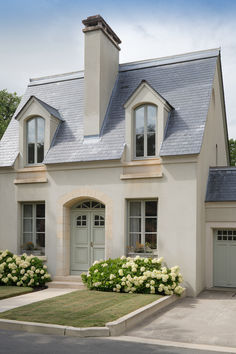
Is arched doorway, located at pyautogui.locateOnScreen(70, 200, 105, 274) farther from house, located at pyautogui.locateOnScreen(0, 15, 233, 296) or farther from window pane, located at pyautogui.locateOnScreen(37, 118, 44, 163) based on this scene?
window pane, located at pyautogui.locateOnScreen(37, 118, 44, 163)

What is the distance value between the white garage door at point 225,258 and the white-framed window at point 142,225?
2275 mm

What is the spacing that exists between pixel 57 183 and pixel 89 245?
2487mm

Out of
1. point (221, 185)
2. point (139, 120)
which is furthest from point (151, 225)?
point (139, 120)

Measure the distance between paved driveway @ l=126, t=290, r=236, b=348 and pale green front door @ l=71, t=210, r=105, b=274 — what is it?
3.71 meters

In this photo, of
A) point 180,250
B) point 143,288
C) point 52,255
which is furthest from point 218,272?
point 52,255

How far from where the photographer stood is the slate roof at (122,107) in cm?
1406

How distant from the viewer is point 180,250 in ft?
43.8

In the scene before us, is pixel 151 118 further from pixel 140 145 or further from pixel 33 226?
pixel 33 226

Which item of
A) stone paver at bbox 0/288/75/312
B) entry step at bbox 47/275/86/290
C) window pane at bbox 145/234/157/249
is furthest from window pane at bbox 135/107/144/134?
stone paver at bbox 0/288/75/312

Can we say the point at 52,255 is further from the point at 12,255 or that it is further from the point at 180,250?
the point at 180,250

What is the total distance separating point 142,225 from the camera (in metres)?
14.2

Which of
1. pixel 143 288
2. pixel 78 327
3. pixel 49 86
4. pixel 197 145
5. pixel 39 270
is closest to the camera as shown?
pixel 78 327

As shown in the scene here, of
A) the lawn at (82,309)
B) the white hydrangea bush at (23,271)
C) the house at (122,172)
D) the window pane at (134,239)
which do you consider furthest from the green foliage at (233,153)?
the lawn at (82,309)

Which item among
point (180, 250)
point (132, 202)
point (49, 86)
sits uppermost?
point (49, 86)
